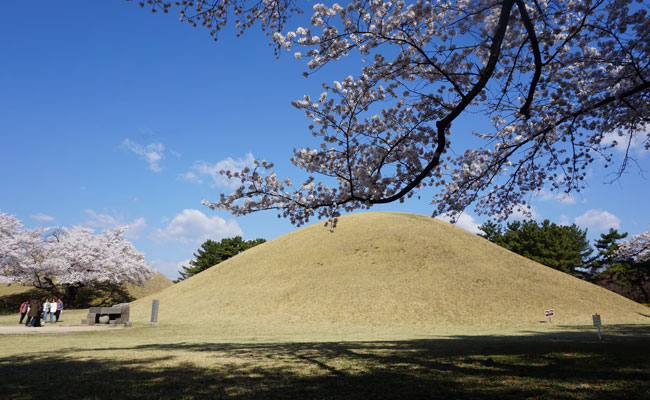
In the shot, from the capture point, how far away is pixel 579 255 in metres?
57.8

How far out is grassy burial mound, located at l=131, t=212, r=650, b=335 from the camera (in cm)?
2933

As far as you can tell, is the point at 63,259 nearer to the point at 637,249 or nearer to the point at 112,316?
the point at 112,316

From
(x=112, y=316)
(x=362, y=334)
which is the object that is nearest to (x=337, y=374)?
(x=362, y=334)

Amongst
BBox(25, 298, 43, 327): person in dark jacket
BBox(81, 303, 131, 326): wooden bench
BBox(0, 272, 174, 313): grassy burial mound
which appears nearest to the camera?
BBox(25, 298, 43, 327): person in dark jacket

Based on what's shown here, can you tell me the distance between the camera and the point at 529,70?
10.5 m

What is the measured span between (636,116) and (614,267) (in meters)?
51.0

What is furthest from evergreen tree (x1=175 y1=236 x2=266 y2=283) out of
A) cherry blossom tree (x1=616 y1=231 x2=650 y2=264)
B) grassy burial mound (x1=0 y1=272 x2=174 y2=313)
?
cherry blossom tree (x1=616 y1=231 x2=650 y2=264)

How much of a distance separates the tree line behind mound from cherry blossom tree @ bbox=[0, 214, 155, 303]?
5648 centimetres

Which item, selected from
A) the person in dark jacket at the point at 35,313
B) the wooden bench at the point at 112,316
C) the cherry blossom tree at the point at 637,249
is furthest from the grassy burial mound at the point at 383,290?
the person in dark jacket at the point at 35,313

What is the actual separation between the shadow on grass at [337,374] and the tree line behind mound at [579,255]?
47.9m

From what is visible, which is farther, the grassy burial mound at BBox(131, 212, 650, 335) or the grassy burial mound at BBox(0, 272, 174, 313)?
the grassy burial mound at BBox(0, 272, 174, 313)

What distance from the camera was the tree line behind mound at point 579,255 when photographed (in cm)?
5088

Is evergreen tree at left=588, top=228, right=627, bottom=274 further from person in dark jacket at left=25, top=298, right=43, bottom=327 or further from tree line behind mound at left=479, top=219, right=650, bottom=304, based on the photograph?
person in dark jacket at left=25, top=298, right=43, bottom=327

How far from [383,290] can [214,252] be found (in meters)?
44.7
